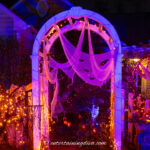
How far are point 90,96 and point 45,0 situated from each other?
204 inches

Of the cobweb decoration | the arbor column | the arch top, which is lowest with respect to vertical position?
the arbor column

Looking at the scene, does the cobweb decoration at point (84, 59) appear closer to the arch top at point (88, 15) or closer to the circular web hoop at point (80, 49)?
the circular web hoop at point (80, 49)

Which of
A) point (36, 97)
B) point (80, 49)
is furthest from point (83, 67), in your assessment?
point (36, 97)

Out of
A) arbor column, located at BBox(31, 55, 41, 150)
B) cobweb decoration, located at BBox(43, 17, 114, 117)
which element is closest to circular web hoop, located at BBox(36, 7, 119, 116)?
cobweb decoration, located at BBox(43, 17, 114, 117)

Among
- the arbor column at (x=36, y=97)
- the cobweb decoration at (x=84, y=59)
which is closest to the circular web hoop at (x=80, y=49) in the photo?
the cobweb decoration at (x=84, y=59)

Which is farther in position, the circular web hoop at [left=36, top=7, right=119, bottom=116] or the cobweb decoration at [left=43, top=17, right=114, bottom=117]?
the cobweb decoration at [left=43, top=17, right=114, bottom=117]

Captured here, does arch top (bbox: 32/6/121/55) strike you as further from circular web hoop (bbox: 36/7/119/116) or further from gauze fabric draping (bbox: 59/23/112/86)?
gauze fabric draping (bbox: 59/23/112/86)

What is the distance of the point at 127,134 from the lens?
5402 millimetres

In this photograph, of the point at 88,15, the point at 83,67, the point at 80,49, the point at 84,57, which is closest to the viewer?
the point at 88,15

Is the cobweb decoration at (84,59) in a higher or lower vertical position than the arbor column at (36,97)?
higher

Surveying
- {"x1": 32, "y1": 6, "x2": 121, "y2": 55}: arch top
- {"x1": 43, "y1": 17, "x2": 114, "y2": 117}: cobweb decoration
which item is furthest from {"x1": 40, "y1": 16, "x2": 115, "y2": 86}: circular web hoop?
{"x1": 32, "y1": 6, "x2": 121, "y2": 55}: arch top

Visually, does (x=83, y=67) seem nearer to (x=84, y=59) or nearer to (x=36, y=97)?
(x=84, y=59)

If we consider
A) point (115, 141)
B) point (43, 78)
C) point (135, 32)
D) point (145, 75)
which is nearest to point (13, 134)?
point (43, 78)

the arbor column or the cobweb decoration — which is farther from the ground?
the cobweb decoration
